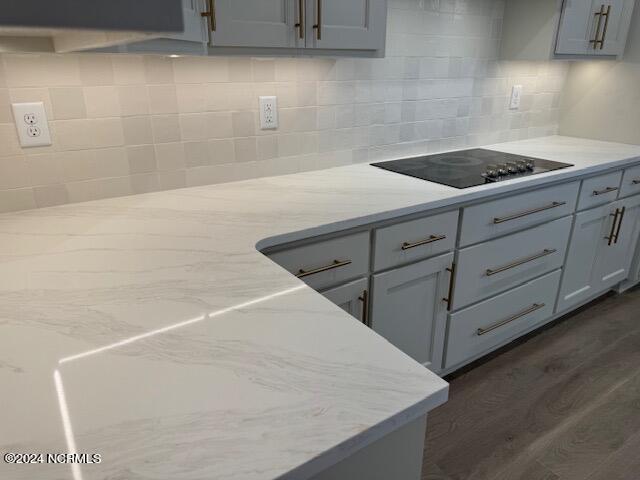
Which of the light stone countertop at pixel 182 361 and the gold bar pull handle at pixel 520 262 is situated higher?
the light stone countertop at pixel 182 361

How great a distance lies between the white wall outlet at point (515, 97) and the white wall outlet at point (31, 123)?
226 centimetres

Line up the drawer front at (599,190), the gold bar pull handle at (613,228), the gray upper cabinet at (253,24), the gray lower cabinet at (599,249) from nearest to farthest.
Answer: the gray upper cabinet at (253,24), the drawer front at (599,190), the gray lower cabinet at (599,249), the gold bar pull handle at (613,228)

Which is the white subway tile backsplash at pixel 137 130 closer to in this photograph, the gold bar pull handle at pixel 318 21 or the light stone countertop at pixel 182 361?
the light stone countertop at pixel 182 361

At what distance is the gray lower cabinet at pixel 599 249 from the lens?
90.5 inches

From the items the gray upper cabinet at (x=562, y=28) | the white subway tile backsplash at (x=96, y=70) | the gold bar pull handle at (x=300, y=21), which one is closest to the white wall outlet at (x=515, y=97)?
the gray upper cabinet at (x=562, y=28)

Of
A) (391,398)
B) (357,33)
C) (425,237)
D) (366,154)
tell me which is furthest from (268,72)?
(391,398)

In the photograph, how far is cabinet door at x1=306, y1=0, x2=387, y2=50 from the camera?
4.87 ft

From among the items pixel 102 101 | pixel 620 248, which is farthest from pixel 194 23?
pixel 620 248

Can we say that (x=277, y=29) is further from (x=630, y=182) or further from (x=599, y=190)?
(x=630, y=182)

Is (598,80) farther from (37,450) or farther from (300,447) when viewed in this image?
(37,450)

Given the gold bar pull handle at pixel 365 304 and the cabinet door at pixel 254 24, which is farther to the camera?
the gold bar pull handle at pixel 365 304

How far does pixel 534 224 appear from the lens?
2.01 m

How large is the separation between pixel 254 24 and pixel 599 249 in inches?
82.5

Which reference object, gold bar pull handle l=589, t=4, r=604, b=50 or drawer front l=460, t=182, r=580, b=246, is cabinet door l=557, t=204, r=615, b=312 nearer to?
drawer front l=460, t=182, r=580, b=246
